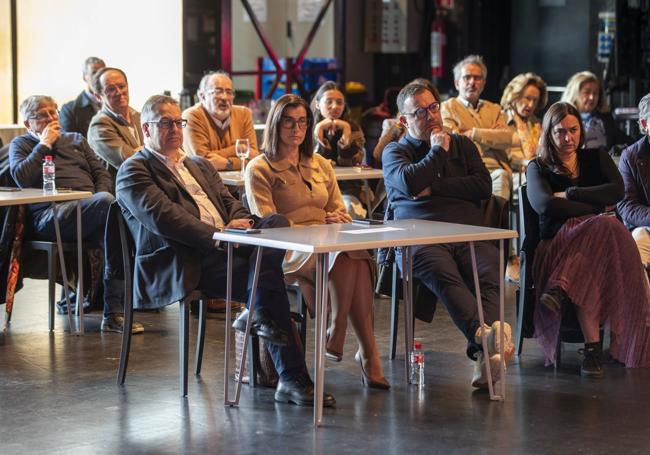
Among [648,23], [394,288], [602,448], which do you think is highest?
[648,23]

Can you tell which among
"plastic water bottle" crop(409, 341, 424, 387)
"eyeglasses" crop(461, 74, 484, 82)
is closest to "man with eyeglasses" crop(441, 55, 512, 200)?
"eyeglasses" crop(461, 74, 484, 82)

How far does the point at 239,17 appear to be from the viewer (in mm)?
11828

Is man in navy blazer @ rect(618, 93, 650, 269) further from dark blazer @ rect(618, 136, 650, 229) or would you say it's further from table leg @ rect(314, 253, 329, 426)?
table leg @ rect(314, 253, 329, 426)

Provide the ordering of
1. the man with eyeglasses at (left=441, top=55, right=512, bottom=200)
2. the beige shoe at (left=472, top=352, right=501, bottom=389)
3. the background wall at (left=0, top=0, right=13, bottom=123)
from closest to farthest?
the beige shoe at (left=472, top=352, right=501, bottom=389) → the man with eyeglasses at (left=441, top=55, right=512, bottom=200) → the background wall at (left=0, top=0, right=13, bottom=123)

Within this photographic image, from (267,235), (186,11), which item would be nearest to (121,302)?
(267,235)

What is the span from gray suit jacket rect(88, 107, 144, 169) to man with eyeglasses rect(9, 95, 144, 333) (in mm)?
67

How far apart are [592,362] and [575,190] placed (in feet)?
2.54

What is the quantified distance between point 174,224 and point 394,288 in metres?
1.23

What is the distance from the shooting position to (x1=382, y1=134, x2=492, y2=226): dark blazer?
557cm

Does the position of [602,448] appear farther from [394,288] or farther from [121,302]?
[121,302]

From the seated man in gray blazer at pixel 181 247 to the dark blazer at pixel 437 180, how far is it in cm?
73

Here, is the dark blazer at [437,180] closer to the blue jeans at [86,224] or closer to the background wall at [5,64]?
the blue jeans at [86,224]

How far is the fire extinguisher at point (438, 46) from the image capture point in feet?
40.2

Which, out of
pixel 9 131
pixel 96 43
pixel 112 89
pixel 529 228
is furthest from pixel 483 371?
pixel 96 43
